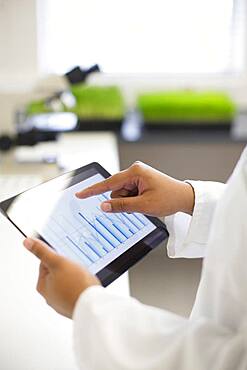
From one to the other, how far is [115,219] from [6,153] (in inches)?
39.8

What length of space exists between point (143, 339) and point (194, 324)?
0.20ft

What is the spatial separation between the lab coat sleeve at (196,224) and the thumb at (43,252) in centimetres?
34

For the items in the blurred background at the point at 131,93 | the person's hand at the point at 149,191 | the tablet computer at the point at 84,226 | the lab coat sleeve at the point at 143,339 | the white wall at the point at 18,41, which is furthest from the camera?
the white wall at the point at 18,41

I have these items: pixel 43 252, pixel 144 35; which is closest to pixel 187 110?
pixel 144 35

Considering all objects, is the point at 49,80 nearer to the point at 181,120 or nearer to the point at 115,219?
the point at 181,120

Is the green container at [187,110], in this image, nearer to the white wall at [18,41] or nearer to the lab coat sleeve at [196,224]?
the white wall at [18,41]

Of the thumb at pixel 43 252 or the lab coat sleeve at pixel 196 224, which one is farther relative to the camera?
the lab coat sleeve at pixel 196 224

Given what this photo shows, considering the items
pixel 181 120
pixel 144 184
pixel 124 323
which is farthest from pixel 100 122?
pixel 124 323

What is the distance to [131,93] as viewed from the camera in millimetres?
2652

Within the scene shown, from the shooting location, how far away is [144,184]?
974 mm

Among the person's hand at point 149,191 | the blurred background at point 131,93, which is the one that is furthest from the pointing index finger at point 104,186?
the blurred background at point 131,93

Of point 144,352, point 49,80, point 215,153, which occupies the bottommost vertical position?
point 215,153

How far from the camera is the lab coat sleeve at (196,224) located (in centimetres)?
99

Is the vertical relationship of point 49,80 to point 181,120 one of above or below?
above
